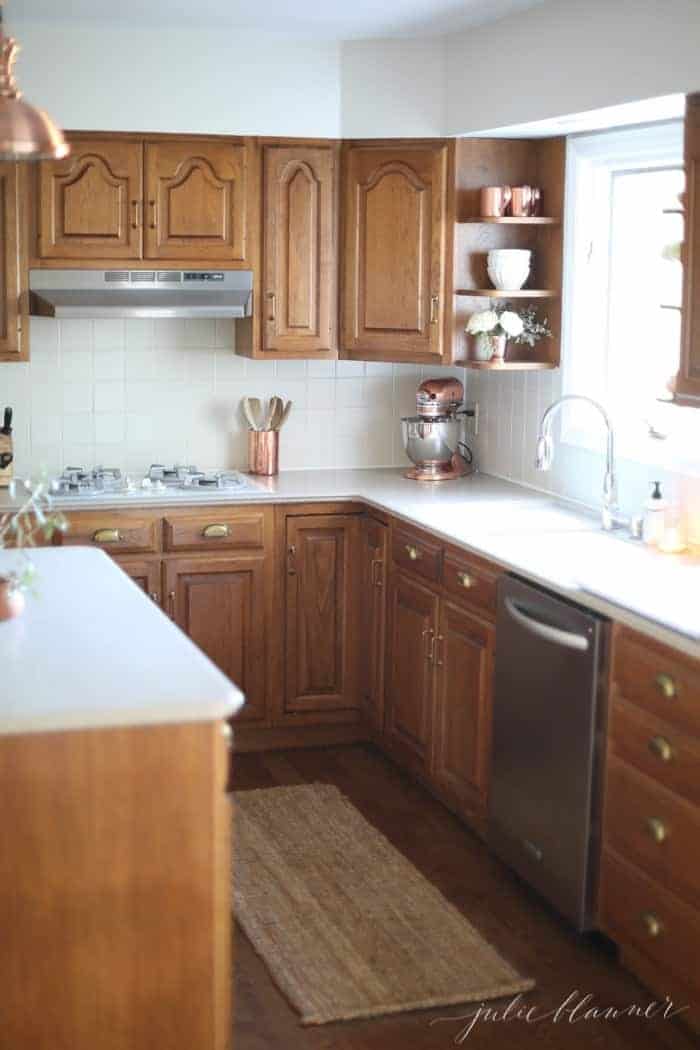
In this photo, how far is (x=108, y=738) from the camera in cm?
280

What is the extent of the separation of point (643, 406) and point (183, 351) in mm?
1837

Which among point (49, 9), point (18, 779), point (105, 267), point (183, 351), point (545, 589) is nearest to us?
point (18, 779)

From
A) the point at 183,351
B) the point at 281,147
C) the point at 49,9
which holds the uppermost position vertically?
the point at 49,9

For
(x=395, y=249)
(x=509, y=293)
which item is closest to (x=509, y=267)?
(x=509, y=293)

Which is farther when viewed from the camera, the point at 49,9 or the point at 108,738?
the point at 49,9

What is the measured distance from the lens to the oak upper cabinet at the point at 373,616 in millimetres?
5418

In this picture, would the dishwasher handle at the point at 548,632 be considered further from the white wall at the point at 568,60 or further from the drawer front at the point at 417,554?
the white wall at the point at 568,60

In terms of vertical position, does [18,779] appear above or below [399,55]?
below

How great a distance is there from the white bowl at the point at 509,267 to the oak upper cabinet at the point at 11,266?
64.4 inches

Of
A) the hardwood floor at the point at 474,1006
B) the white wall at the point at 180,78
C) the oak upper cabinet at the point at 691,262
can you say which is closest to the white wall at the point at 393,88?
the white wall at the point at 180,78

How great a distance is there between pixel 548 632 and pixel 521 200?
1882 millimetres

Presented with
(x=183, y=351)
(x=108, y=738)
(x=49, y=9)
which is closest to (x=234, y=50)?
(x=49, y=9)

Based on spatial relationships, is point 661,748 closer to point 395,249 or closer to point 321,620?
point 321,620

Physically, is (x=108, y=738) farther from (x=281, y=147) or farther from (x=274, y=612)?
(x=281, y=147)
